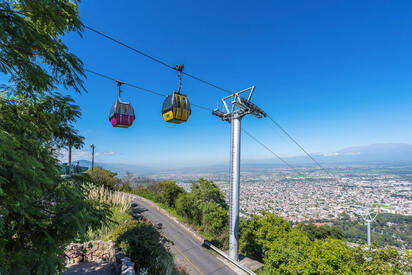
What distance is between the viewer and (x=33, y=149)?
7.14ft

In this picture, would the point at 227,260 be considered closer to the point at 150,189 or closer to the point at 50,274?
the point at 50,274

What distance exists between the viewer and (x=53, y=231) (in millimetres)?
2271

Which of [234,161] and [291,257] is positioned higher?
[234,161]

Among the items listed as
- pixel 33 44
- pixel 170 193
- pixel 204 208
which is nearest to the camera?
pixel 33 44

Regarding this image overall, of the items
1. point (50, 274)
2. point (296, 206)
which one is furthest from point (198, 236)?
point (296, 206)

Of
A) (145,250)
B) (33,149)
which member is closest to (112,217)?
(145,250)

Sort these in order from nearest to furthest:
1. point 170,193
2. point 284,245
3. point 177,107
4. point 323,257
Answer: point 177,107
point 323,257
point 284,245
point 170,193

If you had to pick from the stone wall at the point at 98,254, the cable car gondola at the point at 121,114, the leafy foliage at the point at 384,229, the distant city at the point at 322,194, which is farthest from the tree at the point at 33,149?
the leafy foliage at the point at 384,229

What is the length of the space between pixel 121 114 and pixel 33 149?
3.74 meters

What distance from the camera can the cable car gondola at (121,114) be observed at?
566 centimetres

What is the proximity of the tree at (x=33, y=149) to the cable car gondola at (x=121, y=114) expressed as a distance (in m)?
2.74

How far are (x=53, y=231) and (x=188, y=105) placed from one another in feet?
14.5

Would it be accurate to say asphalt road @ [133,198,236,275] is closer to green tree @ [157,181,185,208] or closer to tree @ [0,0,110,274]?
green tree @ [157,181,185,208]

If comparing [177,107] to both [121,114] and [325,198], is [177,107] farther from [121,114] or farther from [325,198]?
[325,198]
